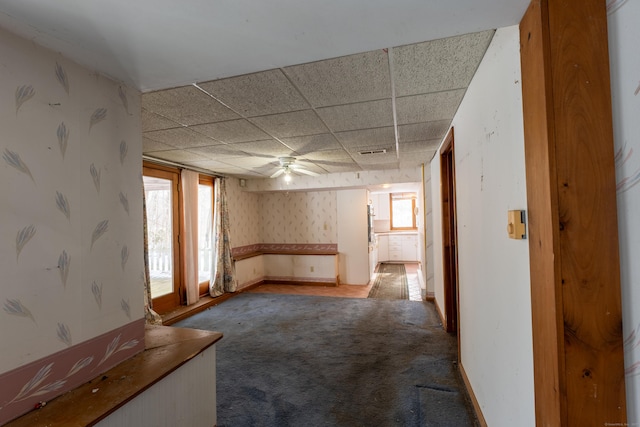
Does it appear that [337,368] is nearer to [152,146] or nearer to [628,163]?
[628,163]

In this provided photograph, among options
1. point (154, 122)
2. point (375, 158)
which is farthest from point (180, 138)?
point (375, 158)

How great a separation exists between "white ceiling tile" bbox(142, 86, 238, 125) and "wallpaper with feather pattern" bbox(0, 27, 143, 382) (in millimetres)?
323

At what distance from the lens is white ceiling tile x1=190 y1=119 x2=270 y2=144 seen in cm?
250

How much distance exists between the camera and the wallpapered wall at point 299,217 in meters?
6.21

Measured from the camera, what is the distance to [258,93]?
1901 mm

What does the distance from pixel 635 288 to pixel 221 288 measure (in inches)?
202

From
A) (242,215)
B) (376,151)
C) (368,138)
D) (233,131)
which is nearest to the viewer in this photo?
(233,131)

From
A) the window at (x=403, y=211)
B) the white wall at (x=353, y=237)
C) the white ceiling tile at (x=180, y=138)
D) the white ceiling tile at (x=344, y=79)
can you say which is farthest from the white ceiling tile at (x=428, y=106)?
the window at (x=403, y=211)

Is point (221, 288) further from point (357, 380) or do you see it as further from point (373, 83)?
point (373, 83)

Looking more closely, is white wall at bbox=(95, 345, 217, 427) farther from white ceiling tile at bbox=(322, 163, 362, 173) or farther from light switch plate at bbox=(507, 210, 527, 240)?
white ceiling tile at bbox=(322, 163, 362, 173)

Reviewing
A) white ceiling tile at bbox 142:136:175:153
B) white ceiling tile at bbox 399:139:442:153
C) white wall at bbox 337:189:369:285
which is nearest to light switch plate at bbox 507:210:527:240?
white ceiling tile at bbox 399:139:442:153

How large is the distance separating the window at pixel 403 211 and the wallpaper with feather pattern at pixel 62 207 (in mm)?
8397

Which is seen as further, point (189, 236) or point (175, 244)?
point (189, 236)

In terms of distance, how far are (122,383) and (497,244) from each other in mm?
1981
